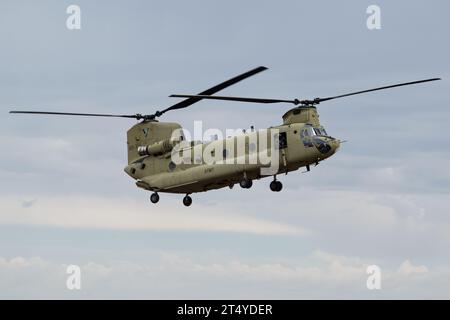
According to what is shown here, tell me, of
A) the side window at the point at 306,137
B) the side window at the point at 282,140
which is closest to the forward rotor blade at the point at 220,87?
the side window at the point at 282,140

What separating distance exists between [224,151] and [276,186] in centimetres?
362

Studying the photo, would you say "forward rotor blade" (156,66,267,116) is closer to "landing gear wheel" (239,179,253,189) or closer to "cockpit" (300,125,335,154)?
"cockpit" (300,125,335,154)

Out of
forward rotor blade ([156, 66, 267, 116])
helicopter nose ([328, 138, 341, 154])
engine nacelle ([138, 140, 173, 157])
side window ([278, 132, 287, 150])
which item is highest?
forward rotor blade ([156, 66, 267, 116])

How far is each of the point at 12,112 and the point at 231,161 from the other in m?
14.7

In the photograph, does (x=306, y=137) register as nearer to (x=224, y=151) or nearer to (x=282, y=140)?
(x=282, y=140)

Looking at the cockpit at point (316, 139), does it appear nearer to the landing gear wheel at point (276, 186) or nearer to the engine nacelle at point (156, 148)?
the landing gear wheel at point (276, 186)

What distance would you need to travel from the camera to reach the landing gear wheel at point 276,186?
4753 cm

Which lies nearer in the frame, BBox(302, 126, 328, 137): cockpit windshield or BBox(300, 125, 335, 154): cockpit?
BBox(300, 125, 335, 154): cockpit

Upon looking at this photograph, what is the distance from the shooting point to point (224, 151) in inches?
1902

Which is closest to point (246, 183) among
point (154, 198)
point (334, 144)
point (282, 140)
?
point (282, 140)

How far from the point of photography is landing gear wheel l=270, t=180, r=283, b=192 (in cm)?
4753

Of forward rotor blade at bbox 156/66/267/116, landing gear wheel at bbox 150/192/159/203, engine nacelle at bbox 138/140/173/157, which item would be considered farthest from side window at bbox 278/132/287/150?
landing gear wheel at bbox 150/192/159/203
